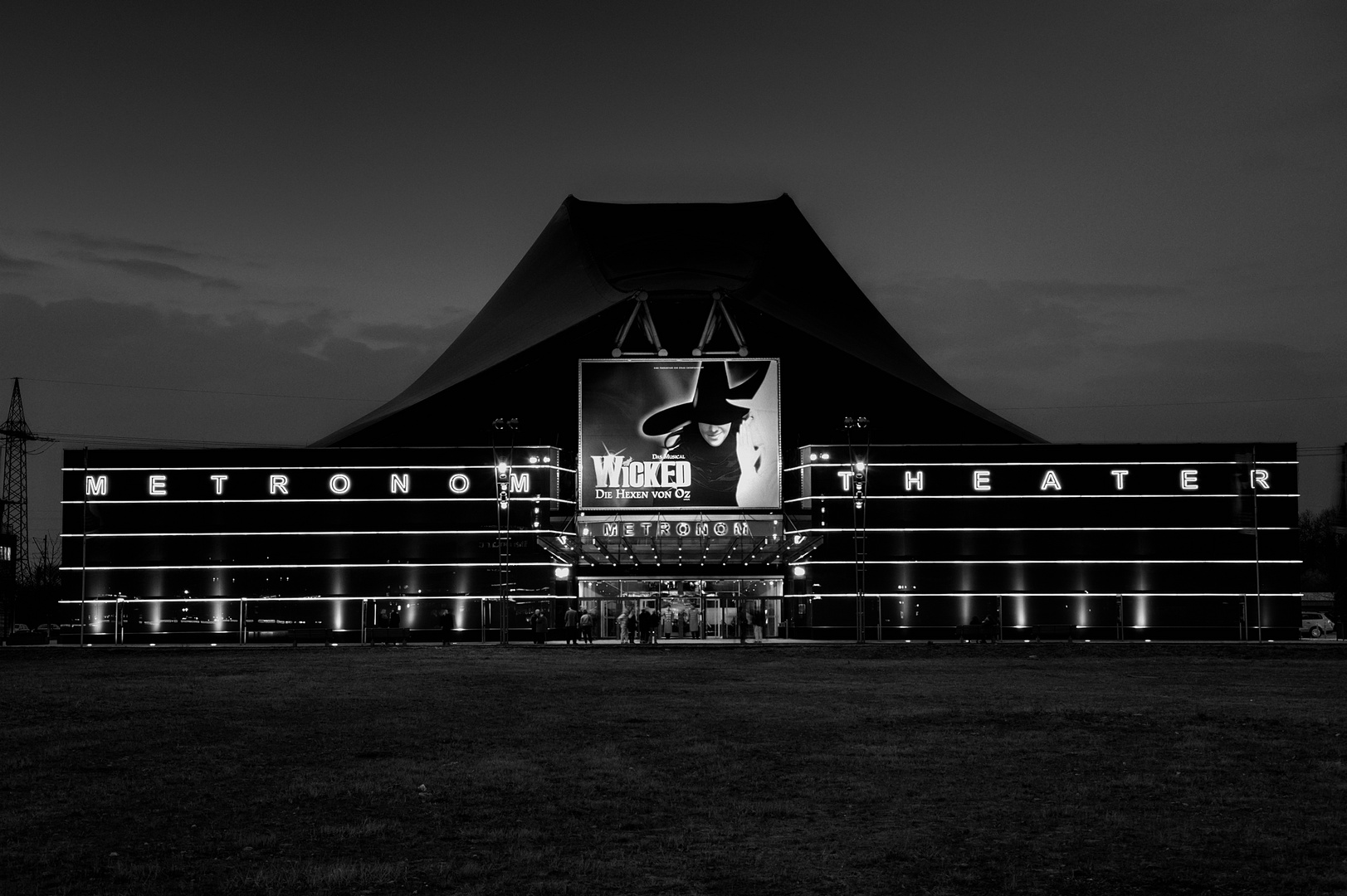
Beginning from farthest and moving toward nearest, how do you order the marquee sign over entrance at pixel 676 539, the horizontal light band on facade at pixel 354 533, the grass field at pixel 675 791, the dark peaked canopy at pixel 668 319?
the dark peaked canopy at pixel 668 319 < the horizontal light band on facade at pixel 354 533 < the marquee sign over entrance at pixel 676 539 < the grass field at pixel 675 791

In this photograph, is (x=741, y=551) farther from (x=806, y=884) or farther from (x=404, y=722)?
(x=806, y=884)

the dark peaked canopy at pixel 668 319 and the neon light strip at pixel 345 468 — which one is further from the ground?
the dark peaked canopy at pixel 668 319

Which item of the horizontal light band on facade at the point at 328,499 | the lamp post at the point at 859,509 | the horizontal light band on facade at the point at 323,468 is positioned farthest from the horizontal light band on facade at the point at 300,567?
the lamp post at the point at 859,509

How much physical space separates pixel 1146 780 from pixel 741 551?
46080 mm

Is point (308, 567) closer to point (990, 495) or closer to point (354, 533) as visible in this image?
point (354, 533)

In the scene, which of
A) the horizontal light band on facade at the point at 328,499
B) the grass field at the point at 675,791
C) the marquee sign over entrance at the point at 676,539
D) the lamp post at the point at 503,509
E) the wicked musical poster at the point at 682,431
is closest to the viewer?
the grass field at the point at 675,791

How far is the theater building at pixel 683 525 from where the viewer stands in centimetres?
5759

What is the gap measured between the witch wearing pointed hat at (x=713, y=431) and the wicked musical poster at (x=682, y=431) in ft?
0.11

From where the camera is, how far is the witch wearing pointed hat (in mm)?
57750

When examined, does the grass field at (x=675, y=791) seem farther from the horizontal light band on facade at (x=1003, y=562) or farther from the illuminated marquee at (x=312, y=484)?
the illuminated marquee at (x=312, y=484)

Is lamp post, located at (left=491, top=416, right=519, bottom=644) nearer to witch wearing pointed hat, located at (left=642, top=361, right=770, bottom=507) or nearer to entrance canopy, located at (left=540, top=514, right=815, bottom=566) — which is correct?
entrance canopy, located at (left=540, top=514, right=815, bottom=566)

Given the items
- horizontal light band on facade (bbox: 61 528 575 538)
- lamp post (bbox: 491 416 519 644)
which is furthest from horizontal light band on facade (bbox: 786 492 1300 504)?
lamp post (bbox: 491 416 519 644)

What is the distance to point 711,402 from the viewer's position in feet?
189

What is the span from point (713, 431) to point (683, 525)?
4086 millimetres
